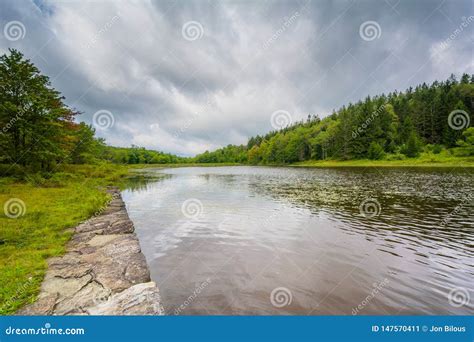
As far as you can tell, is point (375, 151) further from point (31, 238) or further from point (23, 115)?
point (31, 238)

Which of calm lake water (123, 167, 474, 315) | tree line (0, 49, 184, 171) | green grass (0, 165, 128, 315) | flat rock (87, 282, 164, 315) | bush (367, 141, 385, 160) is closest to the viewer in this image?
flat rock (87, 282, 164, 315)

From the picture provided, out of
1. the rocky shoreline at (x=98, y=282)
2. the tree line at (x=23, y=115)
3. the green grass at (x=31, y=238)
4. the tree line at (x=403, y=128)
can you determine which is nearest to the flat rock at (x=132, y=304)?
the rocky shoreline at (x=98, y=282)

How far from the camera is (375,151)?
8975 cm

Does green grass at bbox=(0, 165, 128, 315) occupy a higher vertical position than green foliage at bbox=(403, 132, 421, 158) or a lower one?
lower

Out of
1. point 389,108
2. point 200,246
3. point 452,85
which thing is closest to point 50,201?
point 200,246

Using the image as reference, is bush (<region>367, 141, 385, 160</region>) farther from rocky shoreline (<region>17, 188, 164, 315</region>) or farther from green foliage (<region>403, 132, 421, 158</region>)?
rocky shoreline (<region>17, 188, 164, 315</region>)

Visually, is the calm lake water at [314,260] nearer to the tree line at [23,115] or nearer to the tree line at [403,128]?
the tree line at [23,115]

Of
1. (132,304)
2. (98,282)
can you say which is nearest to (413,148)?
(132,304)

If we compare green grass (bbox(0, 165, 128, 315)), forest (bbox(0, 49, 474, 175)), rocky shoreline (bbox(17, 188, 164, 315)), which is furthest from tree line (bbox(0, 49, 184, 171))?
rocky shoreline (bbox(17, 188, 164, 315))

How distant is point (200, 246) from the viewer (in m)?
10.8

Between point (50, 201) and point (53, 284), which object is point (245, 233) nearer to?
point (53, 284)

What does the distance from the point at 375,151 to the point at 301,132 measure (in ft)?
210

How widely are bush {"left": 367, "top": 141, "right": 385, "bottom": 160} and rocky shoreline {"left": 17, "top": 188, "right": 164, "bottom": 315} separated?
9852cm

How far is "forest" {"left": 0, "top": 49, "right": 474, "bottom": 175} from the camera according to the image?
24.2m
